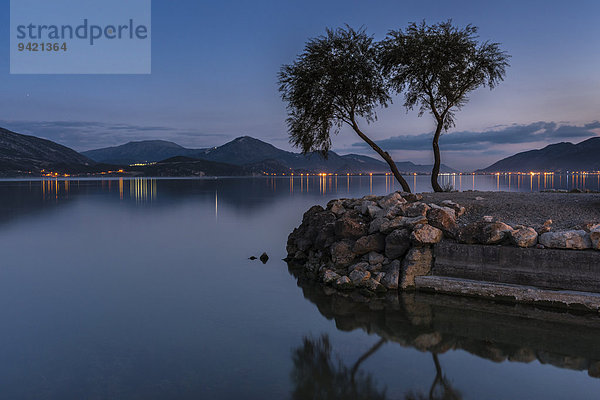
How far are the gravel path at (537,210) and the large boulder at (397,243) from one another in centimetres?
198

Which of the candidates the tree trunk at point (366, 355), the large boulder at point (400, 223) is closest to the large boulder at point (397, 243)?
the large boulder at point (400, 223)

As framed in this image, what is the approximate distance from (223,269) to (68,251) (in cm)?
751

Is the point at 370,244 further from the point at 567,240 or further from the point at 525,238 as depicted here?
the point at 567,240

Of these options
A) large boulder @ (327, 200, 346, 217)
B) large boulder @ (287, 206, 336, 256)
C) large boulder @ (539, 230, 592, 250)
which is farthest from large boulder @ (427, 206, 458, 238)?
large boulder @ (327, 200, 346, 217)

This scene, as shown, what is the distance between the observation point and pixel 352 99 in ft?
78.2

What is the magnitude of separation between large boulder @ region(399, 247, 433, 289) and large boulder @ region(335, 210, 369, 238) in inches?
84.9

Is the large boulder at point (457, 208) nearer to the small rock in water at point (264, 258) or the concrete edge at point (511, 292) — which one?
the concrete edge at point (511, 292)

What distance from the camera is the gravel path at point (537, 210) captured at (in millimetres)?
11789

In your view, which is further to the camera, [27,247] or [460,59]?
[460,59]

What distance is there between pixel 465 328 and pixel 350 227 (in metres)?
5.34

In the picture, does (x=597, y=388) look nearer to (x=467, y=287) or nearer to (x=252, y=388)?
(x=467, y=287)

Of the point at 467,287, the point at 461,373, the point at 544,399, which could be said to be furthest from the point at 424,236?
the point at 544,399

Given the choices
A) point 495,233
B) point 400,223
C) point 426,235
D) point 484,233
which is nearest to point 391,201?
point 400,223

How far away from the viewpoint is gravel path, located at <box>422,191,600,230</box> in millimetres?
11789
